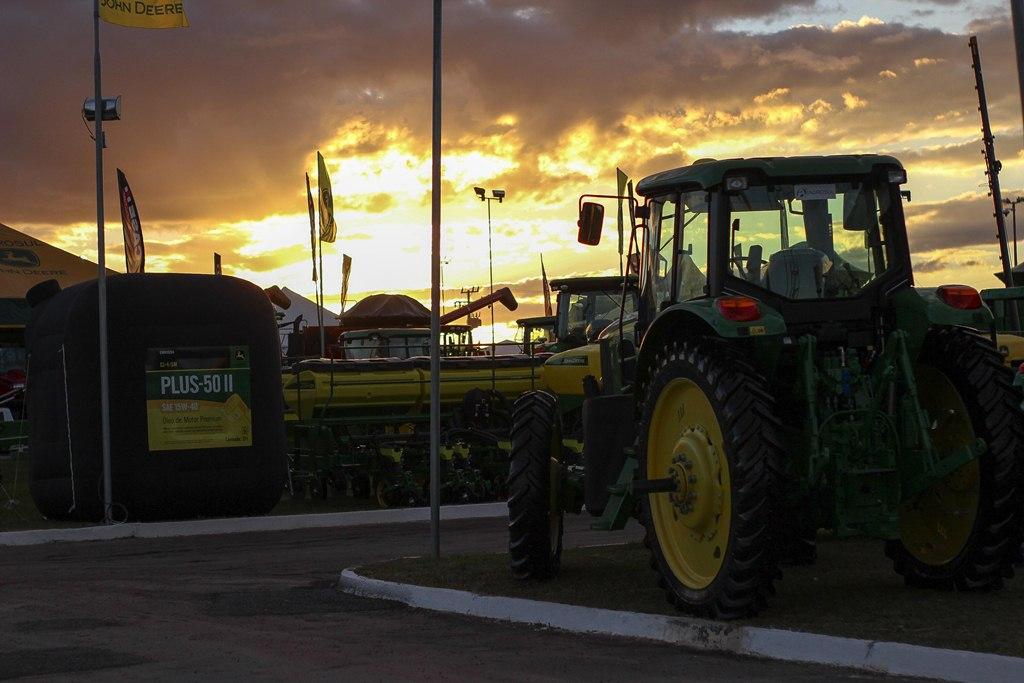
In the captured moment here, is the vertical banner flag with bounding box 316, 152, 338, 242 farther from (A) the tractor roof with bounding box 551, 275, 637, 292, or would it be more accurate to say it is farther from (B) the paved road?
(B) the paved road

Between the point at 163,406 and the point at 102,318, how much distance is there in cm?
144

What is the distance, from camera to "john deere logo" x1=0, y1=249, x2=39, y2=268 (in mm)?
47719

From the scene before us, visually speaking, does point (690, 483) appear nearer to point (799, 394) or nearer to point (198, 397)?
point (799, 394)

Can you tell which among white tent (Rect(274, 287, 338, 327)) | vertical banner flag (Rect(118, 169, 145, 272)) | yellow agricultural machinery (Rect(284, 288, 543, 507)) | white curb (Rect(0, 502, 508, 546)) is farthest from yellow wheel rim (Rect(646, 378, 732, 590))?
white tent (Rect(274, 287, 338, 327))

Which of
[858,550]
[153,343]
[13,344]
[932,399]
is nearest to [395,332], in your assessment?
[153,343]

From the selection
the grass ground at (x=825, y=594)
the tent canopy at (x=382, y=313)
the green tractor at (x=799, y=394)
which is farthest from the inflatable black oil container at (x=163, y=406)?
the tent canopy at (x=382, y=313)

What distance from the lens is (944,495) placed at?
10555 millimetres

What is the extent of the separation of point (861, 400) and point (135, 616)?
541 centimetres

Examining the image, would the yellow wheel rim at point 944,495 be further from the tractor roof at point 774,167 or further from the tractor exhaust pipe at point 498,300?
the tractor exhaust pipe at point 498,300

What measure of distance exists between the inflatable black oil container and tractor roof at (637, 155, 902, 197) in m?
10.2

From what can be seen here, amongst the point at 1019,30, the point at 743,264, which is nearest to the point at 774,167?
the point at 743,264

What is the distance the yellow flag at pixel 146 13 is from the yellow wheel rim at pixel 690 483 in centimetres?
1133

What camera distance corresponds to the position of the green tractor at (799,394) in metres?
9.41

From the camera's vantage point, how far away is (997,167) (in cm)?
4656
